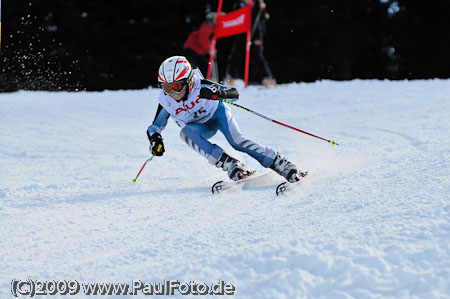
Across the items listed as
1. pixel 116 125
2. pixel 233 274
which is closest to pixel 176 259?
pixel 233 274

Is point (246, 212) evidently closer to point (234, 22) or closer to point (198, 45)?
point (198, 45)

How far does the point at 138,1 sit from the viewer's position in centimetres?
1792

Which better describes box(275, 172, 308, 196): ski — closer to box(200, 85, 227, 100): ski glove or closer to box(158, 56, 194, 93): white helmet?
A: box(200, 85, 227, 100): ski glove

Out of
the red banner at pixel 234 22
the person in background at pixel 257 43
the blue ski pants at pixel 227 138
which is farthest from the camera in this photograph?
the red banner at pixel 234 22

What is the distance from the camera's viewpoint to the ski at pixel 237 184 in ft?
13.2

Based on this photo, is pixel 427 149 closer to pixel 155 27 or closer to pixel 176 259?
pixel 176 259

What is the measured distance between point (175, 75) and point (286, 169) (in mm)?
1076

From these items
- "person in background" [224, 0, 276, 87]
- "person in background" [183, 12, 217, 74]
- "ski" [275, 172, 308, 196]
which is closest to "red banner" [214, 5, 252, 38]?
"person in background" [224, 0, 276, 87]

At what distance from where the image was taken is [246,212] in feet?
11.1

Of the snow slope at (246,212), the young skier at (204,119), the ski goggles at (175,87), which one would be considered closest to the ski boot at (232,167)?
the young skier at (204,119)

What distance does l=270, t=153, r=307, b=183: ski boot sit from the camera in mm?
4008

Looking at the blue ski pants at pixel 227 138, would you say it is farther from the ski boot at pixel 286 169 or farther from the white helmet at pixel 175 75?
the white helmet at pixel 175 75

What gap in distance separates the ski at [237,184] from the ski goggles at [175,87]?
76cm

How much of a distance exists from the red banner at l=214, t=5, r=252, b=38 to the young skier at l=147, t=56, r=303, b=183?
19.5 feet
